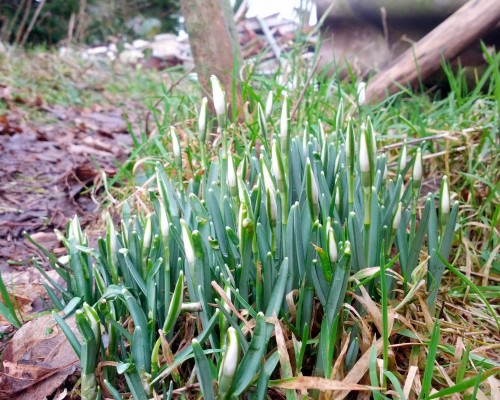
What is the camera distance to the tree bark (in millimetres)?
2842

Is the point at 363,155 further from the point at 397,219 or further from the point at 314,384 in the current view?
the point at 314,384

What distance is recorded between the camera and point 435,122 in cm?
270

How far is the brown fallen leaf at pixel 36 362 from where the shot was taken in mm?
1231

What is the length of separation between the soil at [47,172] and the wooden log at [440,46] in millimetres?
1587

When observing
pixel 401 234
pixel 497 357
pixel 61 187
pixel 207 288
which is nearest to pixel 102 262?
pixel 207 288

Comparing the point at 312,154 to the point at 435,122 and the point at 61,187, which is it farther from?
the point at 61,187

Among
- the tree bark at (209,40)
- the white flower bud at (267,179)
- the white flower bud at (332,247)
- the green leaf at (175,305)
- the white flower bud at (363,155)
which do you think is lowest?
the green leaf at (175,305)

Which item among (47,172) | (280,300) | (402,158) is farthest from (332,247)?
(47,172)

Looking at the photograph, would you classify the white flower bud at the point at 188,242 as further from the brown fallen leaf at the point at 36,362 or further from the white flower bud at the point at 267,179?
the brown fallen leaf at the point at 36,362

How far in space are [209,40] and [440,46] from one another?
1.41 meters

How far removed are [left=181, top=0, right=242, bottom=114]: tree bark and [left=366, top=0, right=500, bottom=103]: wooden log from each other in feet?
2.92

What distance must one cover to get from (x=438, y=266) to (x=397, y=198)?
192 mm

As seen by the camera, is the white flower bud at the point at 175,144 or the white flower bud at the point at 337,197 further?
the white flower bud at the point at 175,144

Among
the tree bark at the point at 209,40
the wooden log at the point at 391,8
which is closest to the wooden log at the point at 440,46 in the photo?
the wooden log at the point at 391,8
